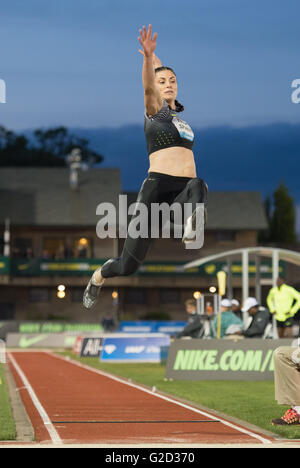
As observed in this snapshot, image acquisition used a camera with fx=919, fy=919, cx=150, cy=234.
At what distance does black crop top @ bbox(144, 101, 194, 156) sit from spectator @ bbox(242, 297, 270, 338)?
45.1ft

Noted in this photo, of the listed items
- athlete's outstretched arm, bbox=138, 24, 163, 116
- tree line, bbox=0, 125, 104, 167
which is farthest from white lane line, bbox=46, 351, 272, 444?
tree line, bbox=0, 125, 104, 167

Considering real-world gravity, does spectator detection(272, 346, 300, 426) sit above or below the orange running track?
above

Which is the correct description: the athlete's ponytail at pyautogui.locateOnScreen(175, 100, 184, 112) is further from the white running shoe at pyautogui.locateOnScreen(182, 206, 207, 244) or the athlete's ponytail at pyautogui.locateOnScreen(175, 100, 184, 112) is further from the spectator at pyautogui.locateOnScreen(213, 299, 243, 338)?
the spectator at pyautogui.locateOnScreen(213, 299, 243, 338)

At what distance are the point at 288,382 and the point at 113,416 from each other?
3.05 m

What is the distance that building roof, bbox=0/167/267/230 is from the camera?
203ft

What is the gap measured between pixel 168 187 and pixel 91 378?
51.1 feet

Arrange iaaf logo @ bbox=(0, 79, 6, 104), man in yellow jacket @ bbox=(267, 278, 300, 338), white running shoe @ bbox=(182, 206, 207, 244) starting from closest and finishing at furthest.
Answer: white running shoe @ bbox=(182, 206, 207, 244), iaaf logo @ bbox=(0, 79, 6, 104), man in yellow jacket @ bbox=(267, 278, 300, 338)

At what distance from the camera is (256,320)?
22.1 m

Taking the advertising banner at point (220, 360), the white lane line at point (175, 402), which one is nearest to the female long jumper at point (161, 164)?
the white lane line at point (175, 402)

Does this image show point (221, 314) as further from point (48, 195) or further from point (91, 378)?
point (48, 195)

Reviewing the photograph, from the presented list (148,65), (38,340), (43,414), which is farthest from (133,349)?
(148,65)

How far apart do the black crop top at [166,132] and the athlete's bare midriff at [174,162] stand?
0.05 meters

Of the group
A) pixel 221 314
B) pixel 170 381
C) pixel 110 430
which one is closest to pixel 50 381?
pixel 170 381

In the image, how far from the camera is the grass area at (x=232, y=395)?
13.2m
